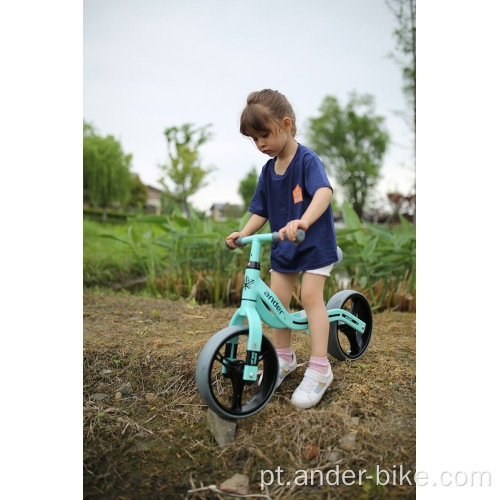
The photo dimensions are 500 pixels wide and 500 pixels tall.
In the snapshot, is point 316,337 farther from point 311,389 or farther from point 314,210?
point 314,210

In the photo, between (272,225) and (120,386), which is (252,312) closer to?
(272,225)

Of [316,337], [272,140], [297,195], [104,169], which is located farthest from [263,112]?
[104,169]

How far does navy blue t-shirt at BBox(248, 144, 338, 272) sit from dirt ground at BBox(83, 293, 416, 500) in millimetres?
412

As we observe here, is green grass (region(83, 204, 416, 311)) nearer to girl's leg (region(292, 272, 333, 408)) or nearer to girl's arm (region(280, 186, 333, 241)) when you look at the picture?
girl's leg (region(292, 272, 333, 408))

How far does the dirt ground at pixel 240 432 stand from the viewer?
1029 millimetres

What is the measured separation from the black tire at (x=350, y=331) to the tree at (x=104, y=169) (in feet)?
35.4

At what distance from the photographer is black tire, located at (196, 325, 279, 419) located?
1.13 metres

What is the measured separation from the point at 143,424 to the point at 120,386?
10.4 inches

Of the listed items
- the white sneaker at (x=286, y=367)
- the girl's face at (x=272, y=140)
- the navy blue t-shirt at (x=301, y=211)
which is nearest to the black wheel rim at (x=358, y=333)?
the white sneaker at (x=286, y=367)

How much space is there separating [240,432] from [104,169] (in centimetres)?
1127

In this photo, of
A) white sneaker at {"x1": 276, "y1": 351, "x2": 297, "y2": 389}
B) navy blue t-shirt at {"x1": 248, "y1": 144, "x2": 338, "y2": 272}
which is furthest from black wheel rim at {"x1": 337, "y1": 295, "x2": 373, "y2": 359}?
navy blue t-shirt at {"x1": 248, "y1": 144, "x2": 338, "y2": 272}

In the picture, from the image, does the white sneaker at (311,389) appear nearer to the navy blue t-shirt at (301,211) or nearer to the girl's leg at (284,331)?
the girl's leg at (284,331)

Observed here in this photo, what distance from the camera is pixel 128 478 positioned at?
1058 millimetres
